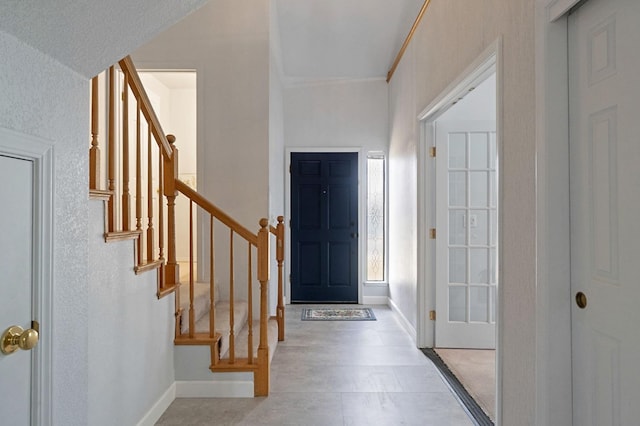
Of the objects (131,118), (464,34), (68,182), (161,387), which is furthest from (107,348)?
(131,118)

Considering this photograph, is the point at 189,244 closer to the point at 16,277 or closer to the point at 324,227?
the point at 16,277

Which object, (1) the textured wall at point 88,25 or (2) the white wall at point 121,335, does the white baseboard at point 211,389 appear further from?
(1) the textured wall at point 88,25

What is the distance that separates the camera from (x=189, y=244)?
281 centimetres

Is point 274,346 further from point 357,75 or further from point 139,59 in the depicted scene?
point 357,75

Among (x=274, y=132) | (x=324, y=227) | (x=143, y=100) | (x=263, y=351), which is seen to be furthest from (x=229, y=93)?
(x=263, y=351)

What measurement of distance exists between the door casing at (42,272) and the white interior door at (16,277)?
0.5 inches

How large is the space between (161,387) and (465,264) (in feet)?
8.39

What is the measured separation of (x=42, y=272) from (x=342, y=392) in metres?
2.15

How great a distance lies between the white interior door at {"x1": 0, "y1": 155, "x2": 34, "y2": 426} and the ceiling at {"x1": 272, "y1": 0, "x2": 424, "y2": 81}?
12.8ft

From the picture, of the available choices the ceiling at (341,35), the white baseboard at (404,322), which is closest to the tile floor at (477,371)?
the white baseboard at (404,322)

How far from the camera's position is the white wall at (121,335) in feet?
5.79

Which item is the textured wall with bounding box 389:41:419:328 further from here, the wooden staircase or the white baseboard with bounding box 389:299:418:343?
the wooden staircase

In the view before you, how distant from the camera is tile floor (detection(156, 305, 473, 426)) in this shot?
2396 millimetres
